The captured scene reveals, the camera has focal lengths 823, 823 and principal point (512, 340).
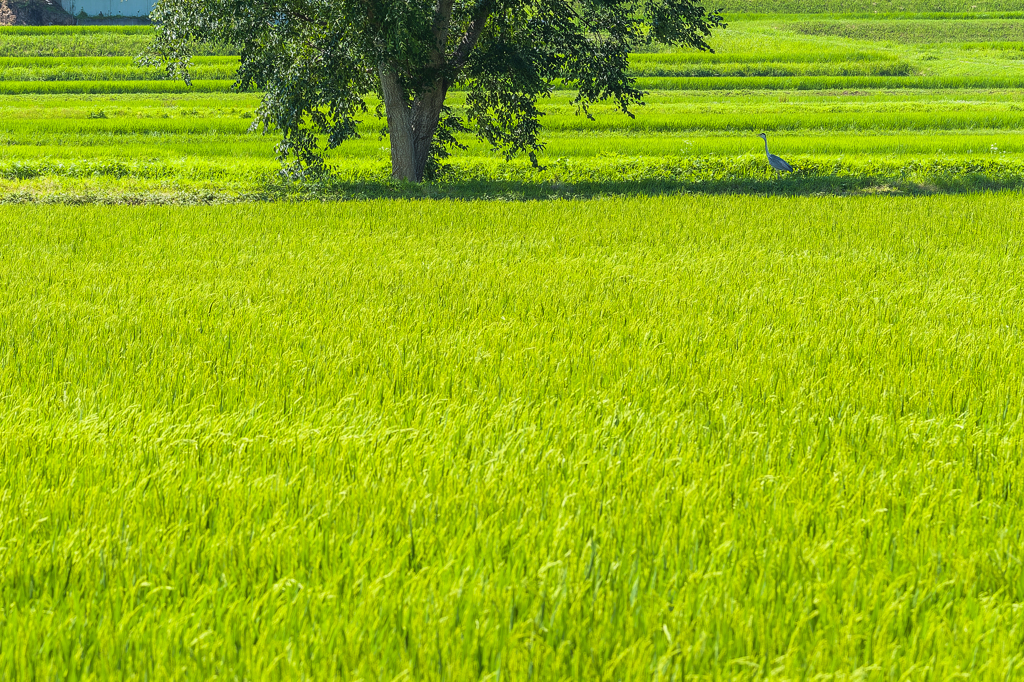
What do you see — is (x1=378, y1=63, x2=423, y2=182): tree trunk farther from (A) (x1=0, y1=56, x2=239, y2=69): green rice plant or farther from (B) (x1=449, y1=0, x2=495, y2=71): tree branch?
(A) (x1=0, y1=56, x2=239, y2=69): green rice plant

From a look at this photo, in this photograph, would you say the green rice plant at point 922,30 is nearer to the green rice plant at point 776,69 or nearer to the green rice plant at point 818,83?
the green rice plant at point 776,69

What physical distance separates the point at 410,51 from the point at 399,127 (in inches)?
95.3

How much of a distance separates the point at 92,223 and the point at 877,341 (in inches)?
403

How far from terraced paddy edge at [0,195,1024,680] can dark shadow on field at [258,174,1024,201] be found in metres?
8.24

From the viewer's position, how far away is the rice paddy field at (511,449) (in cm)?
224

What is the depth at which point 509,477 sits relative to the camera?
329 cm

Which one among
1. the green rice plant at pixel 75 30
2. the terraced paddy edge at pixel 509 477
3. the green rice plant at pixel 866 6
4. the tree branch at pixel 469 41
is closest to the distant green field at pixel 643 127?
the green rice plant at pixel 75 30

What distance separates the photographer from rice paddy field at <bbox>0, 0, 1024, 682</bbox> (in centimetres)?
224

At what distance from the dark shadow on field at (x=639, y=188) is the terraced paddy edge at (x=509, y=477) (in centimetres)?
824

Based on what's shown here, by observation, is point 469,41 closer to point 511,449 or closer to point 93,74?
point 511,449

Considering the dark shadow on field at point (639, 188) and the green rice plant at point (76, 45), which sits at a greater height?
the green rice plant at point (76, 45)

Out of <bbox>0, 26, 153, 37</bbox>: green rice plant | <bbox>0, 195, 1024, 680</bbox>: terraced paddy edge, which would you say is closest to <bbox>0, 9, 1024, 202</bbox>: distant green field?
<bbox>0, 26, 153, 37</bbox>: green rice plant

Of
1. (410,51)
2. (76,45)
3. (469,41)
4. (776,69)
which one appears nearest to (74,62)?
(76,45)

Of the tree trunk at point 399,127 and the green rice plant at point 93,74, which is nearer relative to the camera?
the tree trunk at point 399,127
